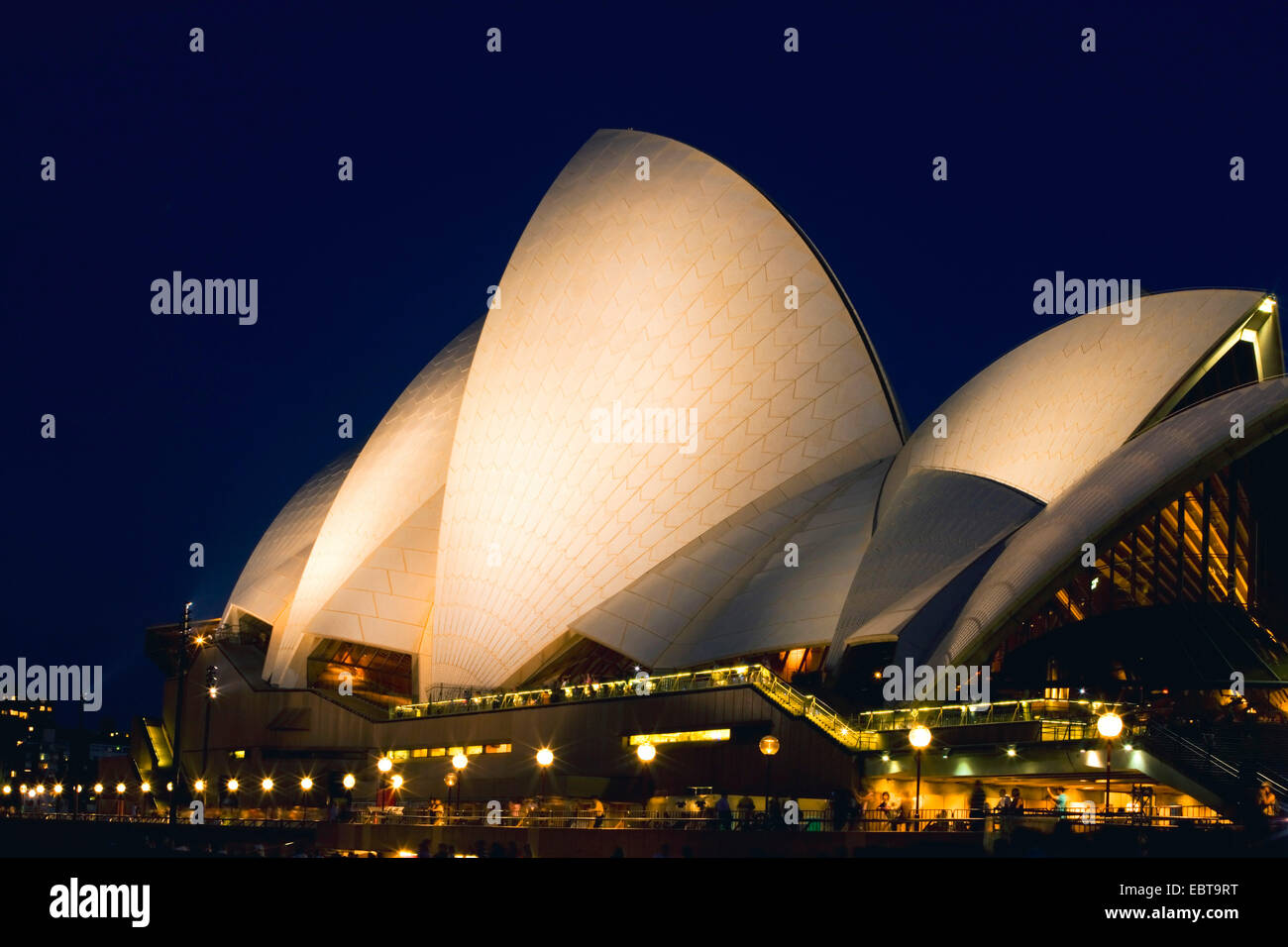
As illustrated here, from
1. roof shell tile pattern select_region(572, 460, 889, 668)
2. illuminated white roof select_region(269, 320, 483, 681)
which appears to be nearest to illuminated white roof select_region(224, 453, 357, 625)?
illuminated white roof select_region(269, 320, 483, 681)

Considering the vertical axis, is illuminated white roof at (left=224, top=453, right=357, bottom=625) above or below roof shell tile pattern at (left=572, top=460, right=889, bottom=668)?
above

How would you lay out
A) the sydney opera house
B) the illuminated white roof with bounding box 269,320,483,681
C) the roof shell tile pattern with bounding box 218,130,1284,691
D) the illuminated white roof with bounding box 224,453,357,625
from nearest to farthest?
the sydney opera house < the roof shell tile pattern with bounding box 218,130,1284,691 < the illuminated white roof with bounding box 269,320,483,681 < the illuminated white roof with bounding box 224,453,357,625

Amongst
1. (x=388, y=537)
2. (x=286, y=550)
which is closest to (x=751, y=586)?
(x=388, y=537)

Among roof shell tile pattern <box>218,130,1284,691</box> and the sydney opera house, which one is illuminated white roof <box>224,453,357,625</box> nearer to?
the sydney opera house

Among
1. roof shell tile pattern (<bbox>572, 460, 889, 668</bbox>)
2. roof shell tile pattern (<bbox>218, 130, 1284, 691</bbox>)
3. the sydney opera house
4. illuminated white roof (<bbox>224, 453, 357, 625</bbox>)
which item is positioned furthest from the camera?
illuminated white roof (<bbox>224, 453, 357, 625</bbox>)

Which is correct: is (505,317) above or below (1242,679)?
above

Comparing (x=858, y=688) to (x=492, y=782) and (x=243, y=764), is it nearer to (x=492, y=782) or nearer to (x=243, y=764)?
(x=492, y=782)

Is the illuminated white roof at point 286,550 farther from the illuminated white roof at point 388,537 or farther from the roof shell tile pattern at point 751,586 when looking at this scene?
the roof shell tile pattern at point 751,586
